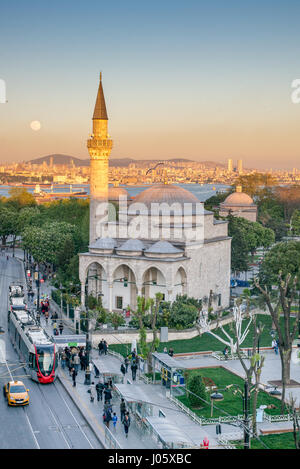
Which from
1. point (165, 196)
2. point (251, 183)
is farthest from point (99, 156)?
point (251, 183)

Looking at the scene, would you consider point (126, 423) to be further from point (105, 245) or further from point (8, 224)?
point (8, 224)

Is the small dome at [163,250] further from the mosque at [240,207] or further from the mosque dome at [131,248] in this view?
the mosque at [240,207]

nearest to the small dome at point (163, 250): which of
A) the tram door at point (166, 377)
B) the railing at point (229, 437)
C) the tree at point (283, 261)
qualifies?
the tree at point (283, 261)

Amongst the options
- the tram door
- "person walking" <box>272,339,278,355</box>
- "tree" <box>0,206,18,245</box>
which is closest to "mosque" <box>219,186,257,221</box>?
"tree" <box>0,206,18,245</box>

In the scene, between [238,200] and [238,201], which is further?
[238,200]

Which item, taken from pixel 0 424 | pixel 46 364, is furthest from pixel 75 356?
pixel 0 424

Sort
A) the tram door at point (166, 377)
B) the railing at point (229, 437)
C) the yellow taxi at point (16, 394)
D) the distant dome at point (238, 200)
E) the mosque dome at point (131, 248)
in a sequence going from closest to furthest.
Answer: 1. the railing at point (229, 437)
2. the yellow taxi at point (16, 394)
3. the tram door at point (166, 377)
4. the mosque dome at point (131, 248)
5. the distant dome at point (238, 200)

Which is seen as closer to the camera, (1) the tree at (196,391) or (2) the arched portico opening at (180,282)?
(1) the tree at (196,391)
